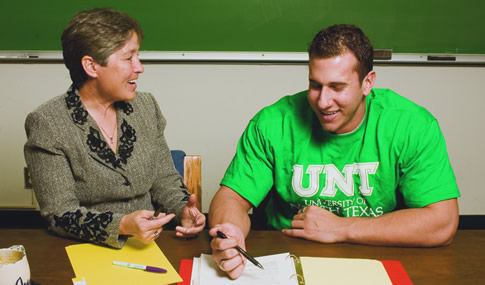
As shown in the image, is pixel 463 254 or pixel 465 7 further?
pixel 465 7

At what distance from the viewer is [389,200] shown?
4.87 feet

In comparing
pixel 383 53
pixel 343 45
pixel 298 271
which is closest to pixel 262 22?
pixel 383 53

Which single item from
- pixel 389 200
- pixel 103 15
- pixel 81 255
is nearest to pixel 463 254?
pixel 389 200

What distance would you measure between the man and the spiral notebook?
0.48 feet

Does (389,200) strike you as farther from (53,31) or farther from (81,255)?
(53,31)

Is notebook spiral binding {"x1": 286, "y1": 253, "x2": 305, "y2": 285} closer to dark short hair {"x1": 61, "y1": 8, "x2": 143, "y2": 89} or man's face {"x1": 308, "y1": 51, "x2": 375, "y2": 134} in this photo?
man's face {"x1": 308, "y1": 51, "x2": 375, "y2": 134}

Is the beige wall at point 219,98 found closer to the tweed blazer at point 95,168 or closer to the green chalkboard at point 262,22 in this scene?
the green chalkboard at point 262,22

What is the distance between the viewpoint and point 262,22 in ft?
8.59

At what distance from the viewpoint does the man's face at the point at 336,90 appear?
1379mm

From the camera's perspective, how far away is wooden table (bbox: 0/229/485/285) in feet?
3.49

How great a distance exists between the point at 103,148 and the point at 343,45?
86 cm

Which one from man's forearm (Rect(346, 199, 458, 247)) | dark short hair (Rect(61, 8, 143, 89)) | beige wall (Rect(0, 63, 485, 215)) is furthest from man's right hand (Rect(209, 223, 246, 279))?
beige wall (Rect(0, 63, 485, 215))

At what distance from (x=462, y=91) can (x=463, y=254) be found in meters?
1.93

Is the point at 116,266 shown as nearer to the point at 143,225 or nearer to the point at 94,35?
the point at 143,225
